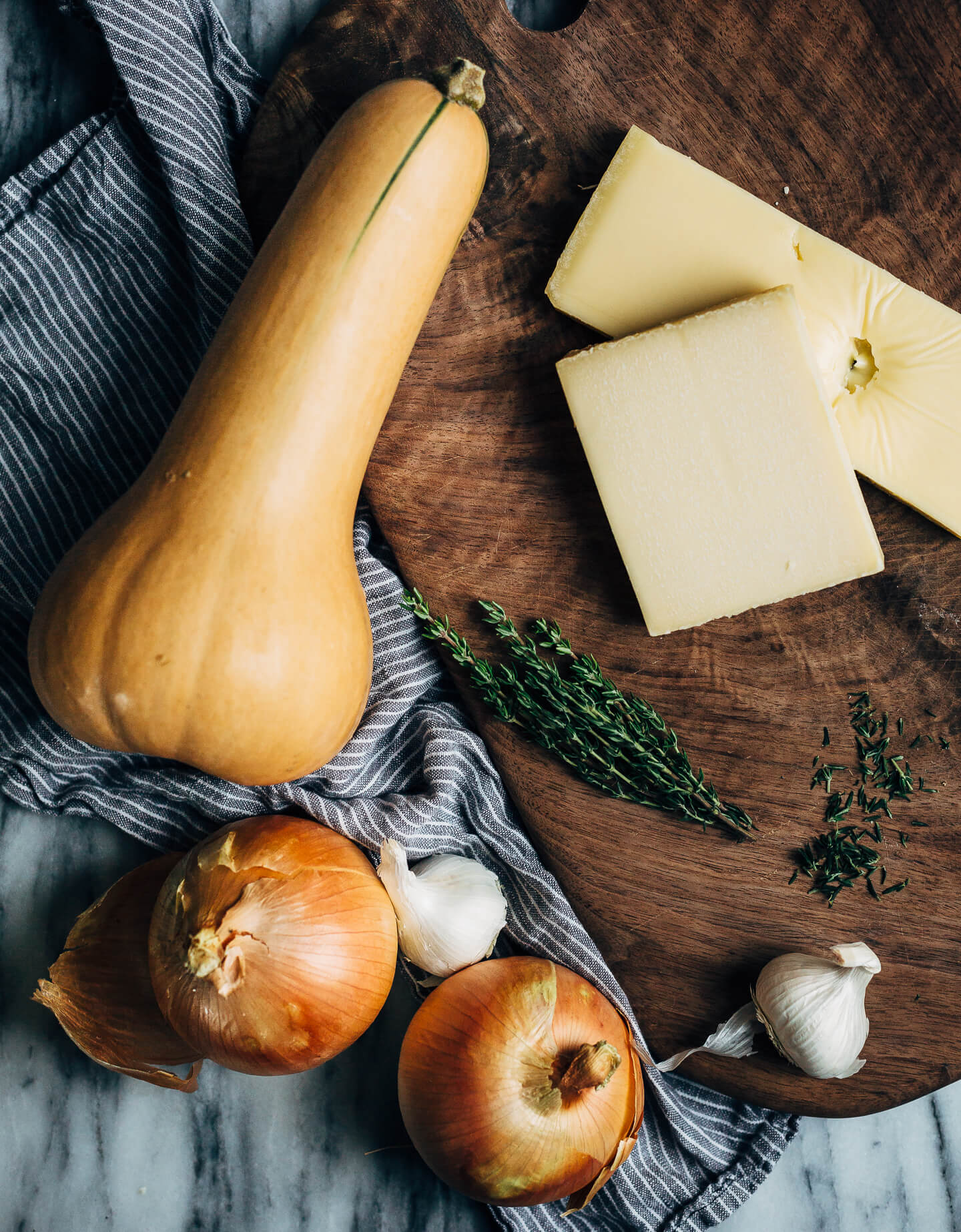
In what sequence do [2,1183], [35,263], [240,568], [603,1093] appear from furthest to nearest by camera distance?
[2,1183] < [35,263] < [603,1093] < [240,568]

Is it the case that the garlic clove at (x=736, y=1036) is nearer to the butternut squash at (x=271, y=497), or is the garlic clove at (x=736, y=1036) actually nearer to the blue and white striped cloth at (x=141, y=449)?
the blue and white striped cloth at (x=141, y=449)

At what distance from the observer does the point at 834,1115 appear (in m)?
1.51

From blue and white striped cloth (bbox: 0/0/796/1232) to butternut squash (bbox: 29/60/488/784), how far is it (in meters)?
0.21

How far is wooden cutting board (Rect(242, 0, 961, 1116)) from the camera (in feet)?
4.59

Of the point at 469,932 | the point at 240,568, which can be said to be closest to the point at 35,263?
the point at 240,568

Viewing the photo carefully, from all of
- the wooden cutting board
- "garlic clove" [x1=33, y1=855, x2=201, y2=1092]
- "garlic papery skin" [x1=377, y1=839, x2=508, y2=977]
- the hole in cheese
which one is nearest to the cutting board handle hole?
the wooden cutting board

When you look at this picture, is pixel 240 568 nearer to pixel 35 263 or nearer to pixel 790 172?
pixel 35 263

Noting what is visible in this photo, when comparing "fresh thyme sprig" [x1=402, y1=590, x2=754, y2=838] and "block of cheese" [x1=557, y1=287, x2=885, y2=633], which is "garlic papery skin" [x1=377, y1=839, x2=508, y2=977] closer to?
"fresh thyme sprig" [x1=402, y1=590, x2=754, y2=838]

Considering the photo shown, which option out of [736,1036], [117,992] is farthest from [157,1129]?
[736,1036]

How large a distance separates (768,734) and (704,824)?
0.64 feet

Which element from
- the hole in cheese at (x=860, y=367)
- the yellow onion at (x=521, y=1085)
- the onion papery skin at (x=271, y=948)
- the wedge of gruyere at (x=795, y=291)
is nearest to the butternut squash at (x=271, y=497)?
the onion papery skin at (x=271, y=948)

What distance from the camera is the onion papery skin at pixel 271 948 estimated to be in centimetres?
123

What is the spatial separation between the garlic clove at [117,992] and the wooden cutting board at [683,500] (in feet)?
2.20

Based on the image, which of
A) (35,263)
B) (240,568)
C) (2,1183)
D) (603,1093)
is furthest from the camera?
(2,1183)
